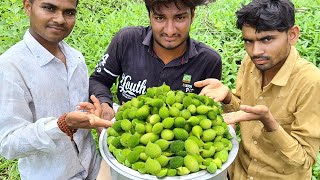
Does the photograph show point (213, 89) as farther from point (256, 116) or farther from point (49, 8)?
point (49, 8)

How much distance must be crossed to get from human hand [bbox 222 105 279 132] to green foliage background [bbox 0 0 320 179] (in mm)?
1495

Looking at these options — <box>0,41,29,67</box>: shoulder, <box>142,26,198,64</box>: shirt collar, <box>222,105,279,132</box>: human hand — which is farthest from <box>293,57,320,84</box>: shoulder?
<box>0,41,29,67</box>: shoulder

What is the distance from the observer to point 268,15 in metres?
1.78

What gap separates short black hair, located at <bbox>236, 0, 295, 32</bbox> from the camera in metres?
1.77

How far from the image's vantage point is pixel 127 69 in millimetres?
2250

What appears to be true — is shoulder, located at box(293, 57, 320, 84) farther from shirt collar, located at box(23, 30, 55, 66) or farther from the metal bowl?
shirt collar, located at box(23, 30, 55, 66)

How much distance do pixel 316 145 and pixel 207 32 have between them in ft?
7.64

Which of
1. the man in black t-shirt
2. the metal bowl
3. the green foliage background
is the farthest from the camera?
the green foliage background

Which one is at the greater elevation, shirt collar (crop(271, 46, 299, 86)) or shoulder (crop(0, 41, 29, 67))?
shoulder (crop(0, 41, 29, 67))

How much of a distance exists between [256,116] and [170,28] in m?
0.64

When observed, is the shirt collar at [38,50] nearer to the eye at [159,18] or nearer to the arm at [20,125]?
the arm at [20,125]

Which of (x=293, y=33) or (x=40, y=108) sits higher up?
(x=293, y=33)

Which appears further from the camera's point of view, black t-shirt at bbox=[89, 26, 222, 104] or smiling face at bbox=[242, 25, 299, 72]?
black t-shirt at bbox=[89, 26, 222, 104]

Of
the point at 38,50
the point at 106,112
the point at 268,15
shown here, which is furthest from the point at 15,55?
the point at 268,15
